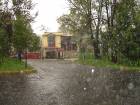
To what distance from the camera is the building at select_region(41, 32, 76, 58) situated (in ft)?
352

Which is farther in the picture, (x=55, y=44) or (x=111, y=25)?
(x=55, y=44)

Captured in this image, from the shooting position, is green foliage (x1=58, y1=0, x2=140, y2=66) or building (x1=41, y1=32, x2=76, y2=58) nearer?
green foliage (x1=58, y1=0, x2=140, y2=66)

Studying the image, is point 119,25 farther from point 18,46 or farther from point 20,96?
point 20,96

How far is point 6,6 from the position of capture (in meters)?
57.5

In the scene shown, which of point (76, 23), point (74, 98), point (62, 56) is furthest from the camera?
point (62, 56)

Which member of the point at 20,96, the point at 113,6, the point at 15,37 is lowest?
the point at 20,96

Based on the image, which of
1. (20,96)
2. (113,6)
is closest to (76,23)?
(113,6)

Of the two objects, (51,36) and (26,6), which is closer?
(26,6)

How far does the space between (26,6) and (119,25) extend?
15.4 meters

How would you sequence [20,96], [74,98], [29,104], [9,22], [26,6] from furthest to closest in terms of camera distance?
[26,6] < [9,22] < [20,96] < [74,98] < [29,104]

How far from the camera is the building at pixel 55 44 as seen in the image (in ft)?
352

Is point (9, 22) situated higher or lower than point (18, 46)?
higher

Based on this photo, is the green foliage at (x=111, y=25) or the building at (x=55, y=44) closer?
the green foliage at (x=111, y=25)

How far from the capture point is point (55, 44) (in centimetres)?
11212
